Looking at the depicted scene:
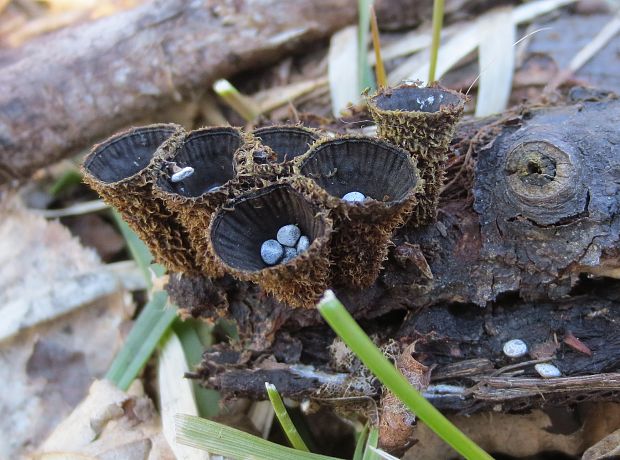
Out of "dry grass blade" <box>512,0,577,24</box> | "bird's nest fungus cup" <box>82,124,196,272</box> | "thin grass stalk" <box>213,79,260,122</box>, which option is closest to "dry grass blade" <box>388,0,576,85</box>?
"dry grass blade" <box>512,0,577,24</box>

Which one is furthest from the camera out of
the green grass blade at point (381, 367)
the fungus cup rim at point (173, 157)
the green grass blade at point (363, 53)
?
the green grass blade at point (363, 53)

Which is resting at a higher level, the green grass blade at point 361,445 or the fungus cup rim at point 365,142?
the fungus cup rim at point 365,142

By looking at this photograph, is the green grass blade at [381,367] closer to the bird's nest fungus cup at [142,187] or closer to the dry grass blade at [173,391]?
the bird's nest fungus cup at [142,187]

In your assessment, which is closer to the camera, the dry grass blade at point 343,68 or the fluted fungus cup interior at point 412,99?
the fluted fungus cup interior at point 412,99

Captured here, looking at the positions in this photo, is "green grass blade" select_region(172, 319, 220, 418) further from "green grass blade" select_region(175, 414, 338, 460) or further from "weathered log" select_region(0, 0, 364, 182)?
"weathered log" select_region(0, 0, 364, 182)

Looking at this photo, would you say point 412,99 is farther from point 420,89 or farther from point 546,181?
point 546,181

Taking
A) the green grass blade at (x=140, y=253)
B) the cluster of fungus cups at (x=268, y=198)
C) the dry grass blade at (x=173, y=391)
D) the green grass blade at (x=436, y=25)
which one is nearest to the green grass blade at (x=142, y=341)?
the dry grass blade at (x=173, y=391)
